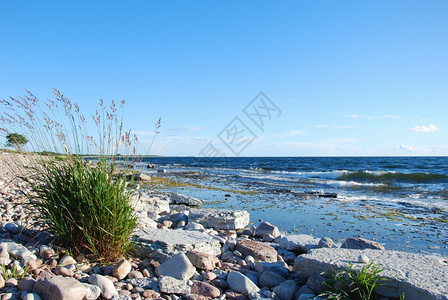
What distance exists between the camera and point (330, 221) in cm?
796

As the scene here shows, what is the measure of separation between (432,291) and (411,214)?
7.26 metres

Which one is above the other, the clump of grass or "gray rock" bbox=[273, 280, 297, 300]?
the clump of grass

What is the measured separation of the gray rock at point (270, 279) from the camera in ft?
12.0

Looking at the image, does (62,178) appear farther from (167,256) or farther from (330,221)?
(330,221)

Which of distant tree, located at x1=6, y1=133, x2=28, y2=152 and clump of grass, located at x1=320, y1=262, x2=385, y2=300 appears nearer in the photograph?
clump of grass, located at x1=320, y1=262, x2=385, y2=300

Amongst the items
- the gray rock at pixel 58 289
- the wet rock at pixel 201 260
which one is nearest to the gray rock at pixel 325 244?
the wet rock at pixel 201 260

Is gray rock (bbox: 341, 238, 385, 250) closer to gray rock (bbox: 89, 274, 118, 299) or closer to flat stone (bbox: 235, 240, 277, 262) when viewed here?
flat stone (bbox: 235, 240, 277, 262)

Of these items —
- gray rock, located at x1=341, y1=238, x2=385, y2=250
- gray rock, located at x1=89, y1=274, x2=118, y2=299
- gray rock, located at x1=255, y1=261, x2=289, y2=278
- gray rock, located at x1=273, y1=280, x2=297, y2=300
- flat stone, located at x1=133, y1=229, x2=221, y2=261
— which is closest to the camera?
gray rock, located at x1=89, y1=274, x2=118, y2=299

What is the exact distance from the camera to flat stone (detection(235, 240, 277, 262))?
4.64m

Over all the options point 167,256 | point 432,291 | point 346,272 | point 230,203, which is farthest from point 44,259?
point 230,203

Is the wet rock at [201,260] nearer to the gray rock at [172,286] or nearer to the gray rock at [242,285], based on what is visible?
the gray rock at [242,285]

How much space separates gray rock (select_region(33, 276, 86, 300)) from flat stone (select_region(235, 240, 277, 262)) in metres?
2.49

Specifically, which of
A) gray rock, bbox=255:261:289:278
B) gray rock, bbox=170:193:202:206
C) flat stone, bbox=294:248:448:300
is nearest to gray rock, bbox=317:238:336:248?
flat stone, bbox=294:248:448:300

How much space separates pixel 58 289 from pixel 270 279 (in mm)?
2157
